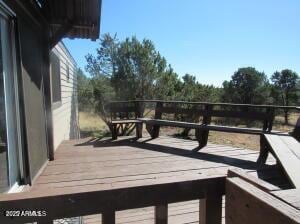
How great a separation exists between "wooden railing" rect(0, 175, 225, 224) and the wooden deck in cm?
126

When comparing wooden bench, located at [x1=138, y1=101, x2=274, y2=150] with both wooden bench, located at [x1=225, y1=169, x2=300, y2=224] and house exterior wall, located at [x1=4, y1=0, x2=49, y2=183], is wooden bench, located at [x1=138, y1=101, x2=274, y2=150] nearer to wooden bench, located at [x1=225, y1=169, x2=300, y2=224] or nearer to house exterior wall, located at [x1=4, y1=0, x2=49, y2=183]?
house exterior wall, located at [x1=4, y1=0, x2=49, y2=183]

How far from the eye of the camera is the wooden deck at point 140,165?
2.59m

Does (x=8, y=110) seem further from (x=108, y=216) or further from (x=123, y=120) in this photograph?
(x=123, y=120)

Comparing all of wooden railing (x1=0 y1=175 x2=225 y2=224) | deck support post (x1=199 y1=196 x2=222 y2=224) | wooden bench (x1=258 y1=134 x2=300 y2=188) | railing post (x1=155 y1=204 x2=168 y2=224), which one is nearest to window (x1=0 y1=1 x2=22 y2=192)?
wooden railing (x1=0 y1=175 x2=225 y2=224)

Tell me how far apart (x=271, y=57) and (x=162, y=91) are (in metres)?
→ 21.6

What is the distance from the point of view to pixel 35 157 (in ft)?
10.5

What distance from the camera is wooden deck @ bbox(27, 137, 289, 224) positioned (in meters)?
2.59

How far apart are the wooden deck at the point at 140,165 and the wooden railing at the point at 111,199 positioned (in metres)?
1.26

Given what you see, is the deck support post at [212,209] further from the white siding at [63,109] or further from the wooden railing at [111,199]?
the white siding at [63,109]

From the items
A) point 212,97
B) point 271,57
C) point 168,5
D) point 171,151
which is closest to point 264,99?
point 271,57

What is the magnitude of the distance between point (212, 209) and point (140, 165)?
292 centimetres

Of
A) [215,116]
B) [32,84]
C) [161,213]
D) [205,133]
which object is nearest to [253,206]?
[161,213]

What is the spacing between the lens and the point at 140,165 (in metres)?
3.93

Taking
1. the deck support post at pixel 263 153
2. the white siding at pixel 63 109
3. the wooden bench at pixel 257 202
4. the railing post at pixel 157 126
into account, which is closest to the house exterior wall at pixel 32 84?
the white siding at pixel 63 109
